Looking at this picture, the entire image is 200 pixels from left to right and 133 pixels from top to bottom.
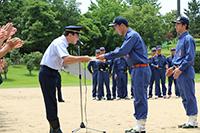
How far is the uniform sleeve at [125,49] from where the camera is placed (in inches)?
358

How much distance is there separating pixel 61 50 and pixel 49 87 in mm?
688

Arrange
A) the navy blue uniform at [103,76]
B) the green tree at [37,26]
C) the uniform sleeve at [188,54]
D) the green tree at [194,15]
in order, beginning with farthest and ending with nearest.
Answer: the green tree at [194,15] → the green tree at [37,26] → the navy blue uniform at [103,76] → the uniform sleeve at [188,54]

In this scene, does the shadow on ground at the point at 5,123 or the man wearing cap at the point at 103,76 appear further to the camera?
the man wearing cap at the point at 103,76

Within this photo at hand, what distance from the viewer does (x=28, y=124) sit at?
11172mm

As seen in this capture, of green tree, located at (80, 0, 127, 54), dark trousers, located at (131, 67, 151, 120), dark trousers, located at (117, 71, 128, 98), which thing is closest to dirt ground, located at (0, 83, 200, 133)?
dark trousers, located at (131, 67, 151, 120)

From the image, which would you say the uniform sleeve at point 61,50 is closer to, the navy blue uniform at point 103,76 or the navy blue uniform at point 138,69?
the navy blue uniform at point 138,69

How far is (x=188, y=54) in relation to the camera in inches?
393

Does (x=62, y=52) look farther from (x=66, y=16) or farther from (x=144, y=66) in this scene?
(x=66, y=16)

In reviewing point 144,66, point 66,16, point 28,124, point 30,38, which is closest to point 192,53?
point 144,66

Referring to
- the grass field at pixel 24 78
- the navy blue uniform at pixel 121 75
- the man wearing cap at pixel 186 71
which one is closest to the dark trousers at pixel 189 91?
the man wearing cap at pixel 186 71

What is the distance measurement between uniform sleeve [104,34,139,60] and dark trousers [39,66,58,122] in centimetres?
111

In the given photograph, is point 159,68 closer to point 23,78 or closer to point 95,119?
point 95,119

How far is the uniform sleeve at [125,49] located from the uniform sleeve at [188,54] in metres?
1.21

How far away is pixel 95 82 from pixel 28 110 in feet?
18.1
